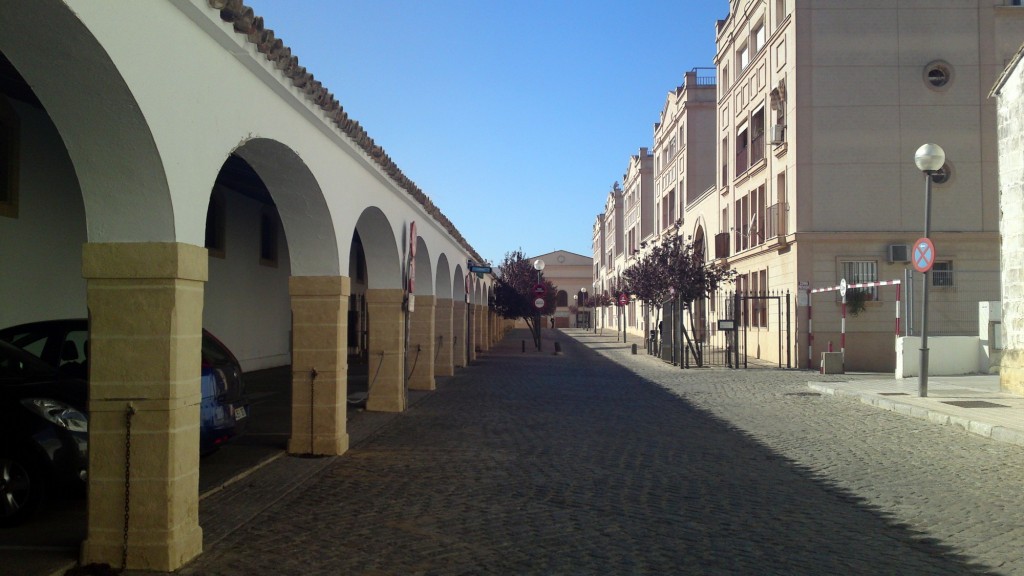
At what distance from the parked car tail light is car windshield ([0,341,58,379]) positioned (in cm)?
85

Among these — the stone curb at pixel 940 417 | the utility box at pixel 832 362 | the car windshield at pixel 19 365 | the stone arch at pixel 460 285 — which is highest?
the stone arch at pixel 460 285

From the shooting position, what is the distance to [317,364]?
953cm

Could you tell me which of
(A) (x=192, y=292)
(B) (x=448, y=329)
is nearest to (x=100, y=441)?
(A) (x=192, y=292)

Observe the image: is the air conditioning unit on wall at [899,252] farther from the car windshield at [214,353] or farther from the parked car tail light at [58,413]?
the parked car tail light at [58,413]

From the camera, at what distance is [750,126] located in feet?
98.6

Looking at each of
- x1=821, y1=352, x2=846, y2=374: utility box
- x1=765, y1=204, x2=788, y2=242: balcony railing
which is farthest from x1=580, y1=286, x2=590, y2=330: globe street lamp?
x1=821, y1=352, x2=846, y2=374: utility box

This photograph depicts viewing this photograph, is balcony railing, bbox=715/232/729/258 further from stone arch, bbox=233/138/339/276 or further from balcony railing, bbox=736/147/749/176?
stone arch, bbox=233/138/339/276

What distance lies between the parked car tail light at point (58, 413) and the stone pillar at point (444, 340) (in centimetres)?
1462

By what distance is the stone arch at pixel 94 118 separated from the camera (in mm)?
4574

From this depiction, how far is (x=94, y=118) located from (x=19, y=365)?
115 inches

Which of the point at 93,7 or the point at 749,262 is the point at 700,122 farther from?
the point at 93,7

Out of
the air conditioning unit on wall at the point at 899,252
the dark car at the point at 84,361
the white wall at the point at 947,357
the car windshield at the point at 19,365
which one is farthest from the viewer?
the air conditioning unit on wall at the point at 899,252

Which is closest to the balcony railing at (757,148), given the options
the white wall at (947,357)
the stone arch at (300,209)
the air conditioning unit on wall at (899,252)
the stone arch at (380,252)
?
the air conditioning unit on wall at (899,252)

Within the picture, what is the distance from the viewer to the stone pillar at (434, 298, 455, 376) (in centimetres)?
2106
